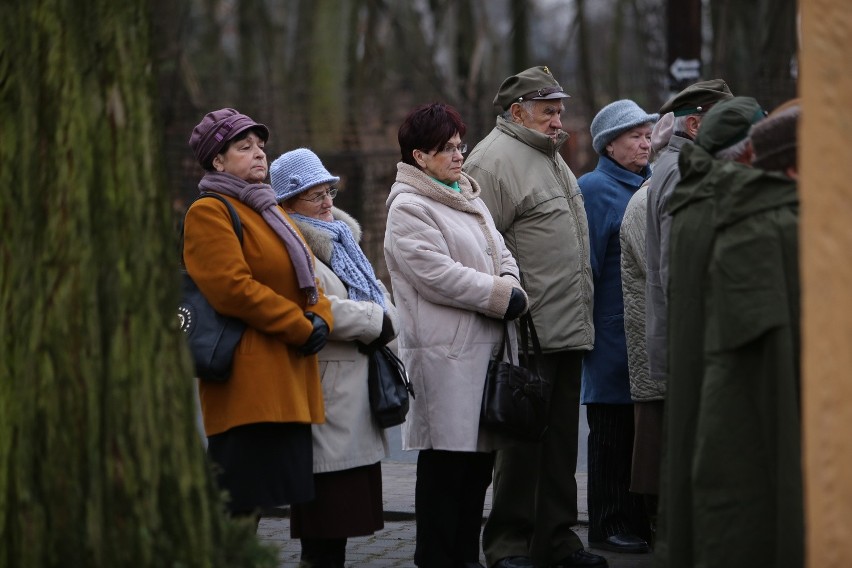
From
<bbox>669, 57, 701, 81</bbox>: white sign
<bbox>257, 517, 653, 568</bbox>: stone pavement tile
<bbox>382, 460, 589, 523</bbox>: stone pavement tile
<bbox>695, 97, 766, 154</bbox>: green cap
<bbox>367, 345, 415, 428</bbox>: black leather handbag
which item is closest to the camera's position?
<bbox>695, 97, 766, 154</bbox>: green cap

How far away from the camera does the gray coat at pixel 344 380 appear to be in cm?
589

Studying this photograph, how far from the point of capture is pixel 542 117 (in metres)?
6.85

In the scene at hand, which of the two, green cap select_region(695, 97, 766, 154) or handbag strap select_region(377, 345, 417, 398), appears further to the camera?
handbag strap select_region(377, 345, 417, 398)

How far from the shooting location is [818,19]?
295cm

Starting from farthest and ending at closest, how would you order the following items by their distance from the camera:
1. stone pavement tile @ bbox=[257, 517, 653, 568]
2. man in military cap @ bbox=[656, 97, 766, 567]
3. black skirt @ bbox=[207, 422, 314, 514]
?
stone pavement tile @ bbox=[257, 517, 653, 568] < black skirt @ bbox=[207, 422, 314, 514] < man in military cap @ bbox=[656, 97, 766, 567]

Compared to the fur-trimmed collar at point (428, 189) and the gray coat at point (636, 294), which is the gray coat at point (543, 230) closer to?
the gray coat at point (636, 294)

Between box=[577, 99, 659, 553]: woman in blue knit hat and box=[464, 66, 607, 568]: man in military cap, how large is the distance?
12.6 inches

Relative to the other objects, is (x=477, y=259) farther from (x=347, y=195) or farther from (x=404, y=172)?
(x=347, y=195)

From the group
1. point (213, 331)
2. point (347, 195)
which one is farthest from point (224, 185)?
point (347, 195)

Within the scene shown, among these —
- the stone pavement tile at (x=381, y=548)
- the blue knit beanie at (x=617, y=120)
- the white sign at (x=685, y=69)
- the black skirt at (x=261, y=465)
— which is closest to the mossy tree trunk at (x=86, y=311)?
the black skirt at (x=261, y=465)

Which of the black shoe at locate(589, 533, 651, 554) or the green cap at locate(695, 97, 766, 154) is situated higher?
the green cap at locate(695, 97, 766, 154)

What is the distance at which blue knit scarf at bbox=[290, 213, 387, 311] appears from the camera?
6152 mm

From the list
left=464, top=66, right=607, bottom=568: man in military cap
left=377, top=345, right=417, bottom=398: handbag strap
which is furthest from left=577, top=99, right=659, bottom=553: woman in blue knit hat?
left=377, top=345, right=417, bottom=398: handbag strap

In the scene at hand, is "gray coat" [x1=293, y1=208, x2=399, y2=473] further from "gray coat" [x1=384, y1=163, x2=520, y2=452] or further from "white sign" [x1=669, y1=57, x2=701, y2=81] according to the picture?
"white sign" [x1=669, y1=57, x2=701, y2=81]
